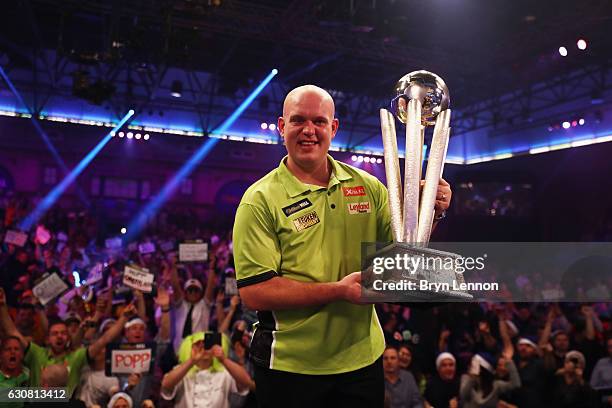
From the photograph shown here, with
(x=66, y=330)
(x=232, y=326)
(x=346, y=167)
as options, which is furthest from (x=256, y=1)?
(x=346, y=167)

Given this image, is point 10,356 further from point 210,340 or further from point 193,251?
point 193,251

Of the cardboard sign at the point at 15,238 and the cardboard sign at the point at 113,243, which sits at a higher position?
the cardboard sign at the point at 113,243

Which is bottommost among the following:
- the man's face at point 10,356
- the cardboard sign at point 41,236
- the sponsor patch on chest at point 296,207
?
the man's face at point 10,356

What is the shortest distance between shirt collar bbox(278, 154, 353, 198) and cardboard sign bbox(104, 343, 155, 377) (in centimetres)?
338

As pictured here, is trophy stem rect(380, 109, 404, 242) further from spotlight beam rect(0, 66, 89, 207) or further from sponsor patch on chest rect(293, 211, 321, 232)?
spotlight beam rect(0, 66, 89, 207)

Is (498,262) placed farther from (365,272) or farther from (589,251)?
(589,251)

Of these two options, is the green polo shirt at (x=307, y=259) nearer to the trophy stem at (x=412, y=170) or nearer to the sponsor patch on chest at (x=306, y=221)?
the sponsor patch on chest at (x=306, y=221)

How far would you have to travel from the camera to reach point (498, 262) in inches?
79.7

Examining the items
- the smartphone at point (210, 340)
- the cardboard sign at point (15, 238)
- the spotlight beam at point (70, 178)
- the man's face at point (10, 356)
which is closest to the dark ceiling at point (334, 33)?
the spotlight beam at point (70, 178)

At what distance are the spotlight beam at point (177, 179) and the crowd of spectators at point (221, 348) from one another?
33.4 ft

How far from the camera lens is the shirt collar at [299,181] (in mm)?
1752

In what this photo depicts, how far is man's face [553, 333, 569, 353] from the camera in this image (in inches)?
249

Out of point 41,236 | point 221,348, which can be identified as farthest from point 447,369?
point 41,236

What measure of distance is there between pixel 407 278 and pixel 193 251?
16.8ft
